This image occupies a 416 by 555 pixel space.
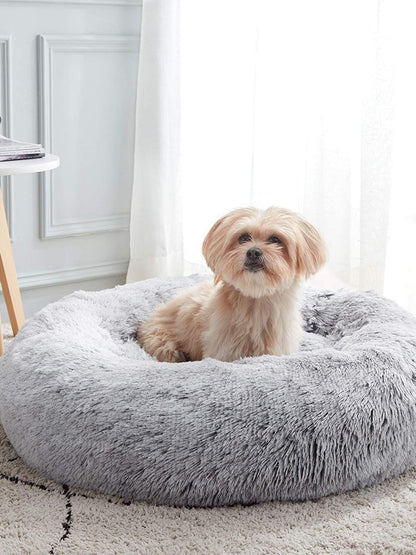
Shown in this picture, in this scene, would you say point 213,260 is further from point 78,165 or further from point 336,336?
point 78,165

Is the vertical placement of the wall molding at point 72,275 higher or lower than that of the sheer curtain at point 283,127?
lower

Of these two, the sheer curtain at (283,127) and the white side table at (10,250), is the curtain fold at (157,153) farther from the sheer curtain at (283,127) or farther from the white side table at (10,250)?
the white side table at (10,250)

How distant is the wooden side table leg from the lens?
2432mm

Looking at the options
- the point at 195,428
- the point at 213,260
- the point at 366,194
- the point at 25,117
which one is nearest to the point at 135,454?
the point at 195,428

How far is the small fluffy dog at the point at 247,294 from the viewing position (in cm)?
181

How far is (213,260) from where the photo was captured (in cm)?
188

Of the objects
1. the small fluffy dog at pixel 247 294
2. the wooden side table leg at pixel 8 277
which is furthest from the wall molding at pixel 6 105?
the small fluffy dog at pixel 247 294

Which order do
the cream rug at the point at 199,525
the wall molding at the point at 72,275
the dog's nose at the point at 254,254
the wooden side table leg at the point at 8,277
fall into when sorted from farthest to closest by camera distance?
the wall molding at the point at 72,275
the wooden side table leg at the point at 8,277
the dog's nose at the point at 254,254
the cream rug at the point at 199,525

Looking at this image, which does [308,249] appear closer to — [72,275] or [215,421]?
[215,421]

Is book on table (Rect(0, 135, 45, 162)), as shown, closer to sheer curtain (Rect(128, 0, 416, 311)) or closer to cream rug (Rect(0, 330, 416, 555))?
sheer curtain (Rect(128, 0, 416, 311))

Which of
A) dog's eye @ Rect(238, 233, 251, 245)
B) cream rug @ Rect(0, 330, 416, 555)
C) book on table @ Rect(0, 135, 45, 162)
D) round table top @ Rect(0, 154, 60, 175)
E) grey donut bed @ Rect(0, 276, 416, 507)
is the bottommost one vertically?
cream rug @ Rect(0, 330, 416, 555)

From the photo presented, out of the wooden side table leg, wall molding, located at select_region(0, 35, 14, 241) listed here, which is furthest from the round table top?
wall molding, located at select_region(0, 35, 14, 241)

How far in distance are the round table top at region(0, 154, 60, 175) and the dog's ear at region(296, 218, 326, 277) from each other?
85cm

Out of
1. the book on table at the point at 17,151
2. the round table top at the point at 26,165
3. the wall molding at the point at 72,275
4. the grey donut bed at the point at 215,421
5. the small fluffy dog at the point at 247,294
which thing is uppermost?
the book on table at the point at 17,151
